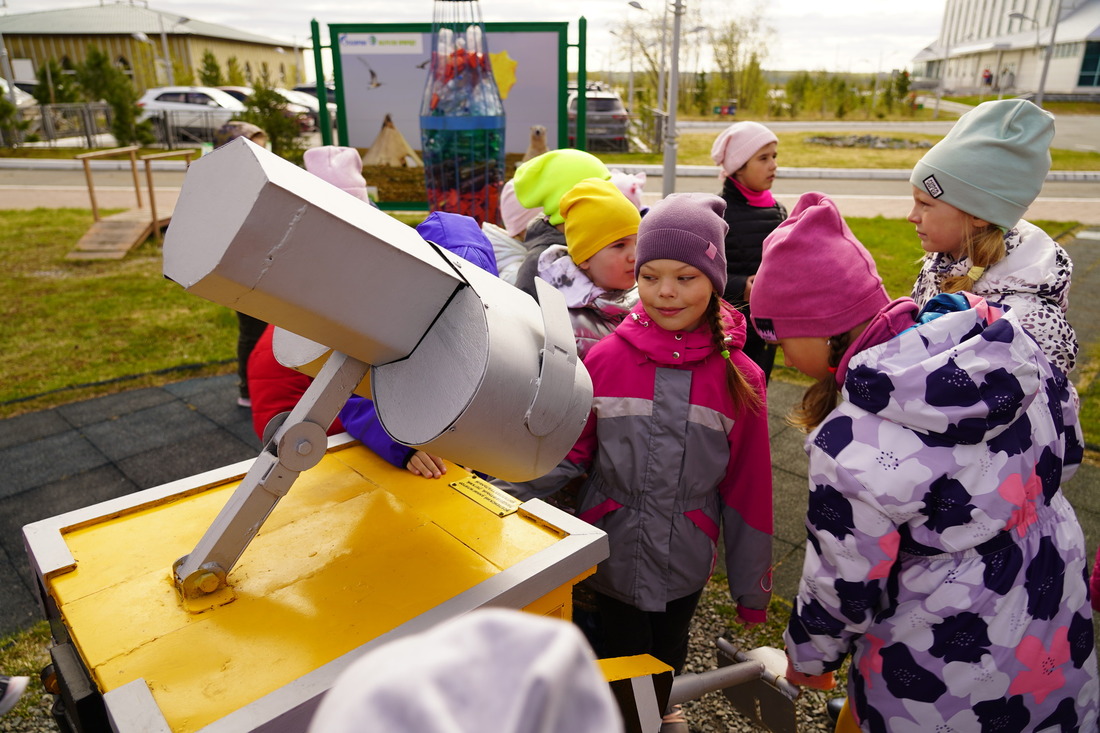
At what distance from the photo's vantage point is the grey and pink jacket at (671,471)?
1.86m

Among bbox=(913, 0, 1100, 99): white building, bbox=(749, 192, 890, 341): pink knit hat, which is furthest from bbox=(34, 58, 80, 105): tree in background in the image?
bbox=(913, 0, 1100, 99): white building

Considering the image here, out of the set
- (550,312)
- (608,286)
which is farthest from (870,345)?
(608,286)

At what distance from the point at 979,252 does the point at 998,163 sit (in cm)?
26

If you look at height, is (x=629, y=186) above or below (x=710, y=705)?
above

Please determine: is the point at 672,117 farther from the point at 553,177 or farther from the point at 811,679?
the point at 811,679

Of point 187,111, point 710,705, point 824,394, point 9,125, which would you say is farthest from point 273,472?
point 9,125

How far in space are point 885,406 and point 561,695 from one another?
109 centimetres

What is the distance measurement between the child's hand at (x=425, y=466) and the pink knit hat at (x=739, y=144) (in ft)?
7.52

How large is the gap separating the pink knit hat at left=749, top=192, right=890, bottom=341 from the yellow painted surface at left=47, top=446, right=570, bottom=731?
0.64 meters

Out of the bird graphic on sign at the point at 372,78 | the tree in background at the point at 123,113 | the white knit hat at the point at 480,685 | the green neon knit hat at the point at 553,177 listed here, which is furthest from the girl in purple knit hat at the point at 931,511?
the tree in background at the point at 123,113

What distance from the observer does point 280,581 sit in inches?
48.5

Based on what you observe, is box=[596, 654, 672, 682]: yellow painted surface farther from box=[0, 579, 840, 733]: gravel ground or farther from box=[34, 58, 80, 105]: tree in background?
box=[34, 58, 80, 105]: tree in background

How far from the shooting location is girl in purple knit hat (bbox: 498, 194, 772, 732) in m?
1.87

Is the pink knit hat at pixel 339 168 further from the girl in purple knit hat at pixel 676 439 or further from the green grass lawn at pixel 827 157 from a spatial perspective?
the green grass lawn at pixel 827 157
